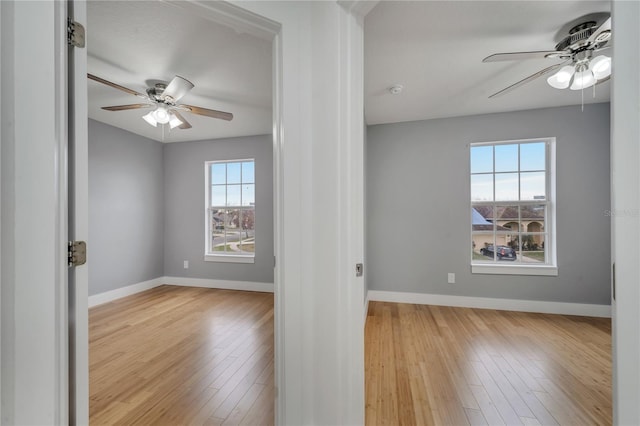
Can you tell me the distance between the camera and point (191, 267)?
4.64m

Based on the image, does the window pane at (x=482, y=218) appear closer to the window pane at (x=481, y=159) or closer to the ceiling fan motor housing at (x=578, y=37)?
the window pane at (x=481, y=159)

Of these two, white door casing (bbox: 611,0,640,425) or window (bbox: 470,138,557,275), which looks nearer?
white door casing (bbox: 611,0,640,425)

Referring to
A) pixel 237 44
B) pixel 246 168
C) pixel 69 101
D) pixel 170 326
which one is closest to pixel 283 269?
pixel 69 101

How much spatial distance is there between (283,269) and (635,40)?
130 centimetres

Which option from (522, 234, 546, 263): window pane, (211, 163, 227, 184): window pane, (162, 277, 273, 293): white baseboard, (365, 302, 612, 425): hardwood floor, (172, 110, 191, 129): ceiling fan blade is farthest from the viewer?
(211, 163, 227, 184): window pane

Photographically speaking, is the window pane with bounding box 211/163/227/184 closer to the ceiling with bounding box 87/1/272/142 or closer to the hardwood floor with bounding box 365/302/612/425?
the ceiling with bounding box 87/1/272/142

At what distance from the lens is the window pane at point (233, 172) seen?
4.62m

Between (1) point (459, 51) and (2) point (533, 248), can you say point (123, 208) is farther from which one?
(2) point (533, 248)

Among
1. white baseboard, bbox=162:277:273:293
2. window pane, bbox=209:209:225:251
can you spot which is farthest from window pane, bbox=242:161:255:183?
white baseboard, bbox=162:277:273:293

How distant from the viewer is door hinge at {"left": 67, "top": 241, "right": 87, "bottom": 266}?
872 mm

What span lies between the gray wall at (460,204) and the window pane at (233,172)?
2.25m

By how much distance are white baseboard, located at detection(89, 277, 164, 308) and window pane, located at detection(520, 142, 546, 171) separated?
5.80m

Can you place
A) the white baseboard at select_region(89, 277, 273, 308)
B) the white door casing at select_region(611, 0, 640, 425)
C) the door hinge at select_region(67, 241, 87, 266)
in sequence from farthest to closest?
the white baseboard at select_region(89, 277, 273, 308) < the door hinge at select_region(67, 241, 87, 266) < the white door casing at select_region(611, 0, 640, 425)

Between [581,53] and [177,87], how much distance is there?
10.2 ft
